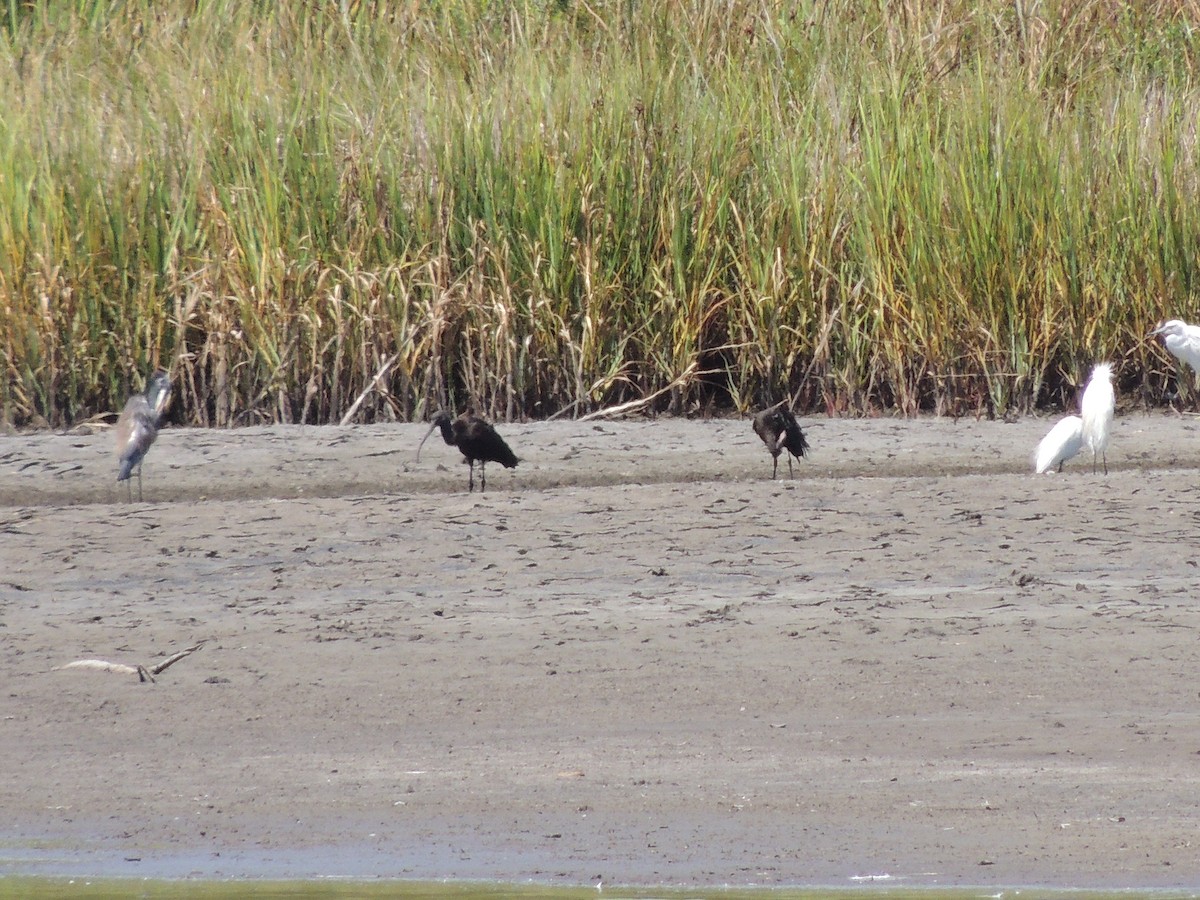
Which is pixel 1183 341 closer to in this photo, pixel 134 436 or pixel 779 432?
pixel 779 432

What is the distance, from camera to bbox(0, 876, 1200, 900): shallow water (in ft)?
12.4

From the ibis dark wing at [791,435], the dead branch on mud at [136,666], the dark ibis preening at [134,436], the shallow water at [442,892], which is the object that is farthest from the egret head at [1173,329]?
the shallow water at [442,892]

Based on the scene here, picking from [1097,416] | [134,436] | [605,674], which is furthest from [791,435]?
[605,674]

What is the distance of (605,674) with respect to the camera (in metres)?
5.40

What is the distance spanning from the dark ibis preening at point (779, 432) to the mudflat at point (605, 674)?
12.8 inches

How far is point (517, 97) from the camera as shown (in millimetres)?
10117

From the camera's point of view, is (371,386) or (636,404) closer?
(371,386)

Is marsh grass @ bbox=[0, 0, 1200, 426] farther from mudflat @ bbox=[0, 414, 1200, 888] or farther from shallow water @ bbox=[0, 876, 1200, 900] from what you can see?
shallow water @ bbox=[0, 876, 1200, 900]

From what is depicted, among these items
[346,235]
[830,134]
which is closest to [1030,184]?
[830,134]

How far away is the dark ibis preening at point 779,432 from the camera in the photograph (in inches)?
319

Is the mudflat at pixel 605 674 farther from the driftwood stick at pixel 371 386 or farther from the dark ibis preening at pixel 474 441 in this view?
the driftwood stick at pixel 371 386

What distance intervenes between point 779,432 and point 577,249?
1.95 metres

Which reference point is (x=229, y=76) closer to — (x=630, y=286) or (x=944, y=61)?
(x=630, y=286)

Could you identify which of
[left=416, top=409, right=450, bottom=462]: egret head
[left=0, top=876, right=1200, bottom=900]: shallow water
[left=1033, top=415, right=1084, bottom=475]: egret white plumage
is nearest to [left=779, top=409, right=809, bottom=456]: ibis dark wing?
[left=1033, top=415, right=1084, bottom=475]: egret white plumage
